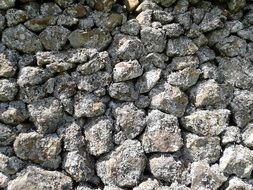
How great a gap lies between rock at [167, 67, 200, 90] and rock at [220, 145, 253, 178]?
1.83 ft

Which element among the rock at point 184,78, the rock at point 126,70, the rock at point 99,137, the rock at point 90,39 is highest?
the rock at point 90,39

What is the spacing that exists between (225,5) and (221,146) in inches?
41.1

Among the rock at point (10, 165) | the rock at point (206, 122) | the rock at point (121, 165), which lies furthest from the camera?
the rock at point (206, 122)

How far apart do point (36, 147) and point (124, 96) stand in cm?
69

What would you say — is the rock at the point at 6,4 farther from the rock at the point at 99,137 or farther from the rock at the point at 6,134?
the rock at the point at 99,137

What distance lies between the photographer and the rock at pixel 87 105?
10.0 feet

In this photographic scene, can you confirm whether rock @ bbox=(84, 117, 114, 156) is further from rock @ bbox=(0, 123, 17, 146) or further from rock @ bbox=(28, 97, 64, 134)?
rock @ bbox=(0, 123, 17, 146)

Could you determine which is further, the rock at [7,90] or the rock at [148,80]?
the rock at [148,80]

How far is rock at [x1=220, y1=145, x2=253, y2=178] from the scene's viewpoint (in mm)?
3117

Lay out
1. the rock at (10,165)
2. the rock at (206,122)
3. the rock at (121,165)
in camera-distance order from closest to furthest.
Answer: the rock at (10,165) → the rock at (121,165) → the rock at (206,122)

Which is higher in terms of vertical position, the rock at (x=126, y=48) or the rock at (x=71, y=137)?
the rock at (x=126, y=48)

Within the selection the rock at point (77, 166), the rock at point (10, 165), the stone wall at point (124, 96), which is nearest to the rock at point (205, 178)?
the stone wall at point (124, 96)

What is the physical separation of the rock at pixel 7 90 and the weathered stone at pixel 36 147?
0.26m

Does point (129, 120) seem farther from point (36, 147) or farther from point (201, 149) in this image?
point (36, 147)
